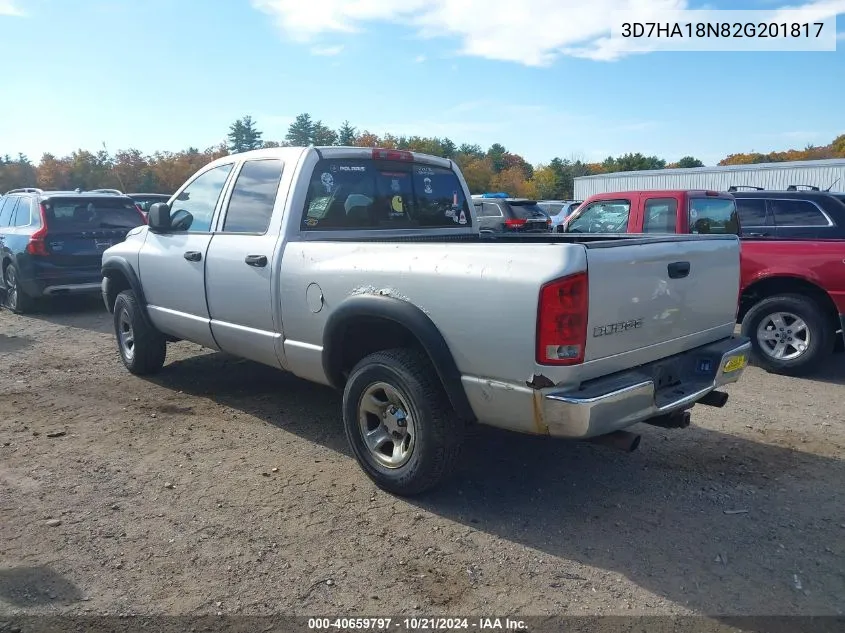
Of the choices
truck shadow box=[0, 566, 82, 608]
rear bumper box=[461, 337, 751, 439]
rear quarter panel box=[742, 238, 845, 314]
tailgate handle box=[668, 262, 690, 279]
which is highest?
tailgate handle box=[668, 262, 690, 279]

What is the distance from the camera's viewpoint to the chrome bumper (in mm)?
3080

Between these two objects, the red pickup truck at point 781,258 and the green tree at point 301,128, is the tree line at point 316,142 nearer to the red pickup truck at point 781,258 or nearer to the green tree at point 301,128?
the green tree at point 301,128

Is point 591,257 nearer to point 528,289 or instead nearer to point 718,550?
point 528,289

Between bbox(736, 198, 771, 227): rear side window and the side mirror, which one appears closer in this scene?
the side mirror

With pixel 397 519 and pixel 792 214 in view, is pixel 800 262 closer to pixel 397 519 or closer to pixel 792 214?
pixel 792 214

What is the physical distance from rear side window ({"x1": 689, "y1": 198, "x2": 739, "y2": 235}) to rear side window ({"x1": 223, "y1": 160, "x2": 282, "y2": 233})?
489 cm

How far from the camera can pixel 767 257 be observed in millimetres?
6883

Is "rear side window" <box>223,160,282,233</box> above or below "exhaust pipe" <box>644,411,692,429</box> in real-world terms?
above

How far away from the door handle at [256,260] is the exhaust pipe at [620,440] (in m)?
2.44

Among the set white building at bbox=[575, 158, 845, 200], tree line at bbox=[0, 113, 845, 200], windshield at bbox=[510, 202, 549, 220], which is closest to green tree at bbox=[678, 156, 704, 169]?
tree line at bbox=[0, 113, 845, 200]

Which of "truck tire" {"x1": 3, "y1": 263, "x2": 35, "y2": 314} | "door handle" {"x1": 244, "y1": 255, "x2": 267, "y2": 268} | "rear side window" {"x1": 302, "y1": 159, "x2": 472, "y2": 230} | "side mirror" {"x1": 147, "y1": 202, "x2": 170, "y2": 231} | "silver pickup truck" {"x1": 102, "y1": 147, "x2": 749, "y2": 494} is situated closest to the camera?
"silver pickup truck" {"x1": 102, "y1": 147, "x2": 749, "y2": 494}

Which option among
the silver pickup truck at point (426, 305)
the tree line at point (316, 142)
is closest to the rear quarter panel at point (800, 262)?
the silver pickup truck at point (426, 305)

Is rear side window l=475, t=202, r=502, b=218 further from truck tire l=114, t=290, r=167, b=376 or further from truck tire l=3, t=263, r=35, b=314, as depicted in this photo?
truck tire l=114, t=290, r=167, b=376

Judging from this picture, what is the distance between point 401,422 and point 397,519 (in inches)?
21.2
